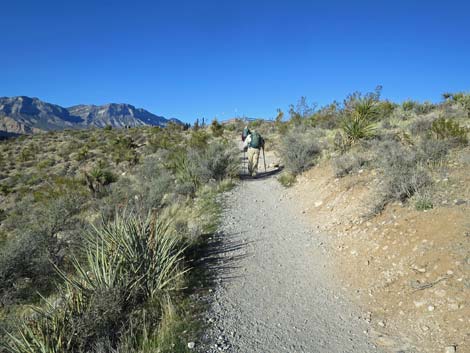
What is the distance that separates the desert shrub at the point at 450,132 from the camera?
7547 mm

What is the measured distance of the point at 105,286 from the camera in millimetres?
3789

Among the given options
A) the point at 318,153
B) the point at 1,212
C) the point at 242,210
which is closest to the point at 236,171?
the point at 318,153

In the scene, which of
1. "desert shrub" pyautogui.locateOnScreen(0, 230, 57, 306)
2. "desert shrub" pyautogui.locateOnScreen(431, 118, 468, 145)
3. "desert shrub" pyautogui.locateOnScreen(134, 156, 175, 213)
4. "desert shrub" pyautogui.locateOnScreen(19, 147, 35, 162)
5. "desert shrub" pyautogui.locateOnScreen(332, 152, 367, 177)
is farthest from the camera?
"desert shrub" pyautogui.locateOnScreen(19, 147, 35, 162)

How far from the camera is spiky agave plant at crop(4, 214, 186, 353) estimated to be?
3.09 m

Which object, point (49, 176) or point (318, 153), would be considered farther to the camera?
point (49, 176)

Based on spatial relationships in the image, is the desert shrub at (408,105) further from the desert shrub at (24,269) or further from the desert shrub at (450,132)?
the desert shrub at (24,269)

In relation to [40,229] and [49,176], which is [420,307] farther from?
[49,176]

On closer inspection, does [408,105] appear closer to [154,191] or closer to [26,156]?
[154,191]

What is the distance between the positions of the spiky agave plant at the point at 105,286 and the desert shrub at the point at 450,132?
7.36 m

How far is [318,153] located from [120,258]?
9.13 metres

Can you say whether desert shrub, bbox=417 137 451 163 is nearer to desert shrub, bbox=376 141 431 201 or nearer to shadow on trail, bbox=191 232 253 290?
desert shrub, bbox=376 141 431 201

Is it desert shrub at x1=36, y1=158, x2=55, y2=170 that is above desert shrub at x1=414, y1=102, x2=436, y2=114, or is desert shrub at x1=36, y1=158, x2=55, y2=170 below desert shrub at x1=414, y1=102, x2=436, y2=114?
below

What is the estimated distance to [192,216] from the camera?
8312 mm

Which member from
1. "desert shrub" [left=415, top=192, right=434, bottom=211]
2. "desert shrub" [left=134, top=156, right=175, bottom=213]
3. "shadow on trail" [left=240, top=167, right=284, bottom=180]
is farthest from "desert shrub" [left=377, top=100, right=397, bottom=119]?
"desert shrub" [left=415, top=192, right=434, bottom=211]
